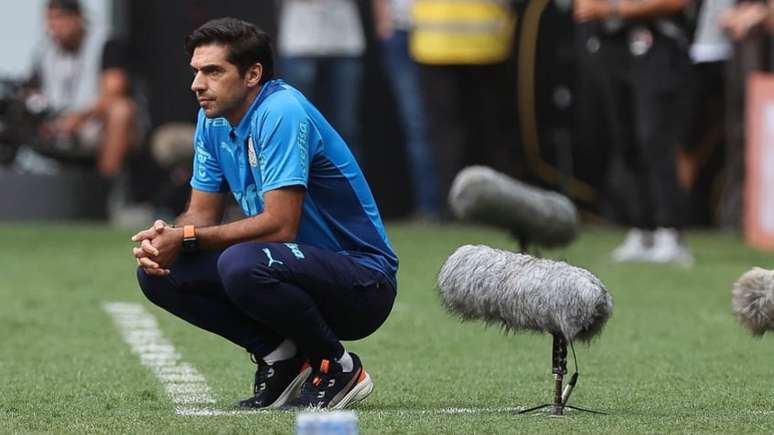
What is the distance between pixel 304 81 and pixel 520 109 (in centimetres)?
168

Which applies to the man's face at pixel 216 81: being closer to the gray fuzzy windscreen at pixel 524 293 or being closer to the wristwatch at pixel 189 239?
the wristwatch at pixel 189 239

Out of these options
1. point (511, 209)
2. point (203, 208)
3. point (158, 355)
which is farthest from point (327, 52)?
point (203, 208)

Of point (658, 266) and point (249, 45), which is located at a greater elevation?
point (249, 45)

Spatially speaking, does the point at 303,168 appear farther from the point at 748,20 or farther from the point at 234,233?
the point at 748,20

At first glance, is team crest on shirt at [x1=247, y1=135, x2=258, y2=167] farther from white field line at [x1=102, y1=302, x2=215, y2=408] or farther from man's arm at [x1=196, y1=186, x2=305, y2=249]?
white field line at [x1=102, y1=302, x2=215, y2=408]

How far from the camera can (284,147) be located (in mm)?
5805

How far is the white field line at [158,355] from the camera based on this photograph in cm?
648

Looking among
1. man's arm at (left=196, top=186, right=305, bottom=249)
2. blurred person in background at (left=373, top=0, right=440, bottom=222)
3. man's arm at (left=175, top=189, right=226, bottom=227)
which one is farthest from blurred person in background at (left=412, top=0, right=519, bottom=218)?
man's arm at (left=196, top=186, right=305, bottom=249)

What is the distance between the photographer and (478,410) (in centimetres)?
601

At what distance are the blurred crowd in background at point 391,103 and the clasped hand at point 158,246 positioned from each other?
7.72m

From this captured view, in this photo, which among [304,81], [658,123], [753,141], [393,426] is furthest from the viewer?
[304,81]

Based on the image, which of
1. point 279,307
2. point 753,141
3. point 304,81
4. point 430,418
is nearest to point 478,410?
point 430,418

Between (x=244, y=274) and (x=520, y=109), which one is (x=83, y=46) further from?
(x=244, y=274)

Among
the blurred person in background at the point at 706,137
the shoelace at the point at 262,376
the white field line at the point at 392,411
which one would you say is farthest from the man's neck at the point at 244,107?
the blurred person in background at the point at 706,137
